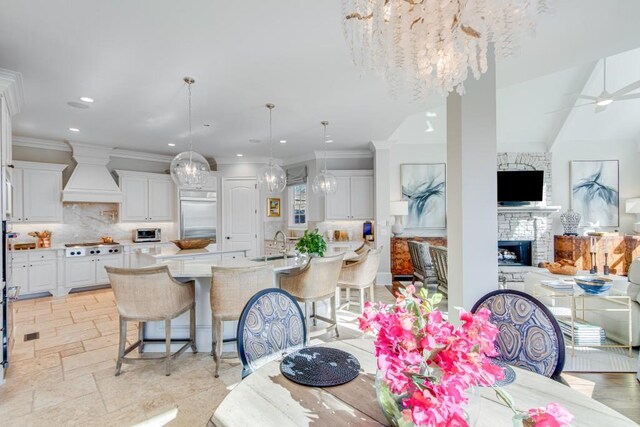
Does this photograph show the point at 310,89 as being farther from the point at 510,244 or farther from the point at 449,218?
the point at 510,244

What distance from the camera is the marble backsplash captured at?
553 centimetres

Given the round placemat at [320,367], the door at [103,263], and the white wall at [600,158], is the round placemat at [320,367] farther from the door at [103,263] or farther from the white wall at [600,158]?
the white wall at [600,158]

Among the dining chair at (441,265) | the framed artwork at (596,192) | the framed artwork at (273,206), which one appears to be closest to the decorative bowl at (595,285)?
the dining chair at (441,265)

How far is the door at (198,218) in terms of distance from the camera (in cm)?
648

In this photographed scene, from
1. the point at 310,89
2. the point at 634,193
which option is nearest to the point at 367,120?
the point at 310,89

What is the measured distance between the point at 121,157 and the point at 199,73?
172 inches

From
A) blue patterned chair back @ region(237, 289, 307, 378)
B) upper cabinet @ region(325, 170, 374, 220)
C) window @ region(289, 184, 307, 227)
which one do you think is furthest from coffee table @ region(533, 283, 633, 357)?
window @ region(289, 184, 307, 227)

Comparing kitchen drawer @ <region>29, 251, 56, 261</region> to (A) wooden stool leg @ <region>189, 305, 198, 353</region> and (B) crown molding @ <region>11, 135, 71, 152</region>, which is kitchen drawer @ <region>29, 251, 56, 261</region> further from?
(A) wooden stool leg @ <region>189, 305, 198, 353</region>

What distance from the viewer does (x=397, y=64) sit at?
1519mm

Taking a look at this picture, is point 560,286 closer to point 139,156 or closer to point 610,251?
point 610,251

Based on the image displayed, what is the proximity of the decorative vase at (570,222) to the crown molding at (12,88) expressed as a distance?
8.50m

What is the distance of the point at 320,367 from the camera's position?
4.23ft

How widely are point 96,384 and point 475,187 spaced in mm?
3323

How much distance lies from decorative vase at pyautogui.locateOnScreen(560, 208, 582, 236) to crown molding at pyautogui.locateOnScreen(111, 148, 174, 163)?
27.7 feet
